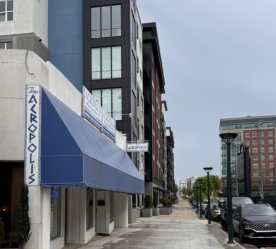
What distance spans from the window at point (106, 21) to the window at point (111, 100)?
4841mm

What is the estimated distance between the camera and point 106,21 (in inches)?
1933

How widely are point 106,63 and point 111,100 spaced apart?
3.20 m

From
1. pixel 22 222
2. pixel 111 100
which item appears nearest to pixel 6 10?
pixel 111 100

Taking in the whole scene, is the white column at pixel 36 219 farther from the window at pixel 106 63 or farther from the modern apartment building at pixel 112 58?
the window at pixel 106 63

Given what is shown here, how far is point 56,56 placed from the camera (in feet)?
160

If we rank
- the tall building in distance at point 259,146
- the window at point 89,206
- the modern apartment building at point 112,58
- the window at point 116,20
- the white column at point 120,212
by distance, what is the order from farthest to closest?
the tall building in distance at point 259,146 < the window at point 116,20 < the modern apartment building at point 112,58 < the white column at point 120,212 < the window at point 89,206

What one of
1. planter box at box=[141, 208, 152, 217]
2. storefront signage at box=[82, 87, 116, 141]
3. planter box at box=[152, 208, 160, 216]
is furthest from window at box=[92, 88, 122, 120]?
storefront signage at box=[82, 87, 116, 141]

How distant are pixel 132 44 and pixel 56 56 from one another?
262 inches

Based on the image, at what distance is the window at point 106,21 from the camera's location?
4862 centimetres

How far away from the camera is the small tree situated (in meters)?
14.6

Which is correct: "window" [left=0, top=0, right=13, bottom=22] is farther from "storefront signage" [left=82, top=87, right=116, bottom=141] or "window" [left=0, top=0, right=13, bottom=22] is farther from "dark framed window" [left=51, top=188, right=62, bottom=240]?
"dark framed window" [left=51, top=188, right=62, bottom=240]

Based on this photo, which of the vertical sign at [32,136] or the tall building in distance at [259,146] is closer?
the vertical sign at [32,136]

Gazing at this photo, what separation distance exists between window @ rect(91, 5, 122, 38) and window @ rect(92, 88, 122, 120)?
484 cm

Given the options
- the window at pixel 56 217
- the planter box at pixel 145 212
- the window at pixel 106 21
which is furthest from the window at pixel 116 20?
the window at pixel 56 217
